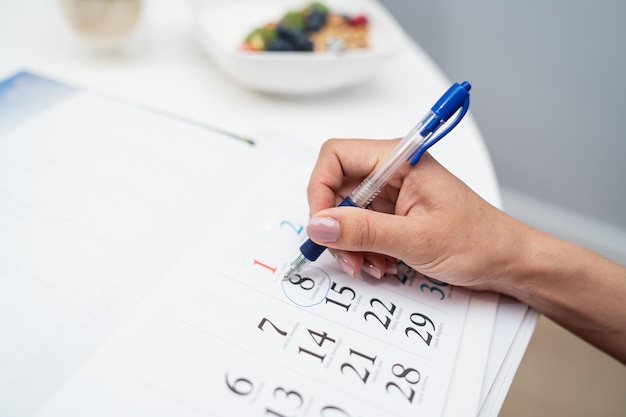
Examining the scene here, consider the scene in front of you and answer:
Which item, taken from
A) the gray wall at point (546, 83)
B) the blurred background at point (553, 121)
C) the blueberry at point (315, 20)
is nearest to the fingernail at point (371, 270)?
the blueberry at point (315, 20)

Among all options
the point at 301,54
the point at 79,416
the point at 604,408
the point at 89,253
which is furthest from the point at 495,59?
the point at 79,416

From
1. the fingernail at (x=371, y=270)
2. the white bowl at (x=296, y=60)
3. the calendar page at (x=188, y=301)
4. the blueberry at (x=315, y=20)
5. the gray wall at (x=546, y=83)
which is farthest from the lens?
the gray wall at (x=546, y=83)

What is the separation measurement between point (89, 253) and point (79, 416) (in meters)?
0.17

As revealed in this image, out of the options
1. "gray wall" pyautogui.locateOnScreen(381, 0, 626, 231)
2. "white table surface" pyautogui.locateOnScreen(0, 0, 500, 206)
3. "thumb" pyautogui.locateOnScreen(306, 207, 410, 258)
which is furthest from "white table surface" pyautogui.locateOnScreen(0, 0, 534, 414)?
"gray wall" pyautogui.locateOnScreen(381, 0, 626, 231)

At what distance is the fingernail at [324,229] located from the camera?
1.47 feet

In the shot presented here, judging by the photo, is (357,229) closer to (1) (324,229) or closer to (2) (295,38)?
(1) (324,229)

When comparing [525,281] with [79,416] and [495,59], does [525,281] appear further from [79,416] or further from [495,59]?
[495,59]

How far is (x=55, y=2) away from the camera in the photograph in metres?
0.77

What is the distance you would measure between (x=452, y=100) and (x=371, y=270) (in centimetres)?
18

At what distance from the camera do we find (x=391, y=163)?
1.55ft

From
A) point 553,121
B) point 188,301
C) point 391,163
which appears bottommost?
point 553,121

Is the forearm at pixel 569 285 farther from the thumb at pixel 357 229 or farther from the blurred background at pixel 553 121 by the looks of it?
the blurred background at pixel 553 121

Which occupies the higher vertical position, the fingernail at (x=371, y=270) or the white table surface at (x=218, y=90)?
the white table surface at (x=218, y=90)

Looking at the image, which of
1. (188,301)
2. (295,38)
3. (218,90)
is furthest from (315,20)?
(188,301)
